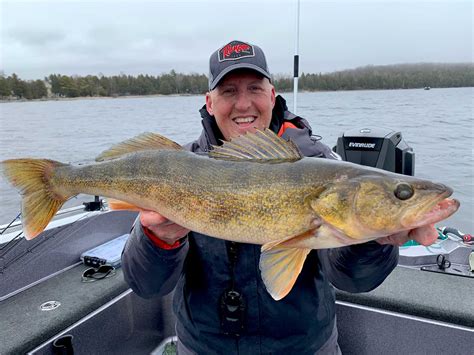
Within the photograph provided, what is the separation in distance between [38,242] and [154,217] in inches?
92.0

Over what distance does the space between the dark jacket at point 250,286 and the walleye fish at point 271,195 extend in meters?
0.31

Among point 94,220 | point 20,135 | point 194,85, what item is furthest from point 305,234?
point 194,85

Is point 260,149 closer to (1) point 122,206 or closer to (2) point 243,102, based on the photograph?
(2) point 243,102

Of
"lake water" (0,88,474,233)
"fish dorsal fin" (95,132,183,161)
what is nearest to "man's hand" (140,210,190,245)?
"fish dorsal fin" (95,132,183,161)

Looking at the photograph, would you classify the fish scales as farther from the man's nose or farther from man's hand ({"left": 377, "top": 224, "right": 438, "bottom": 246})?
the man's nose

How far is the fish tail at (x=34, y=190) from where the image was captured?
7.84 ft

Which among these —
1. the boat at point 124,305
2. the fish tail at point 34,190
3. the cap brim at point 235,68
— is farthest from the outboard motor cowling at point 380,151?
the fish tail at point 34,190

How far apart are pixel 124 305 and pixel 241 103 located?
2387 millimetres

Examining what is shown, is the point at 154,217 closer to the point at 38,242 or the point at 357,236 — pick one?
the point at 357,236

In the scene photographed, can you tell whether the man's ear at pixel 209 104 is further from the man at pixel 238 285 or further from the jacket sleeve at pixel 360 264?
the jacket sleeve at pixel 360 264

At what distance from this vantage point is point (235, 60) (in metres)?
2.71

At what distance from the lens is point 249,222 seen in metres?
1.96

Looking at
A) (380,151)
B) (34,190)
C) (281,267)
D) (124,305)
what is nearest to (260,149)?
(281,267)

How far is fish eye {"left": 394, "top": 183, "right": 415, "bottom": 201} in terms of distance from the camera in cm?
179
